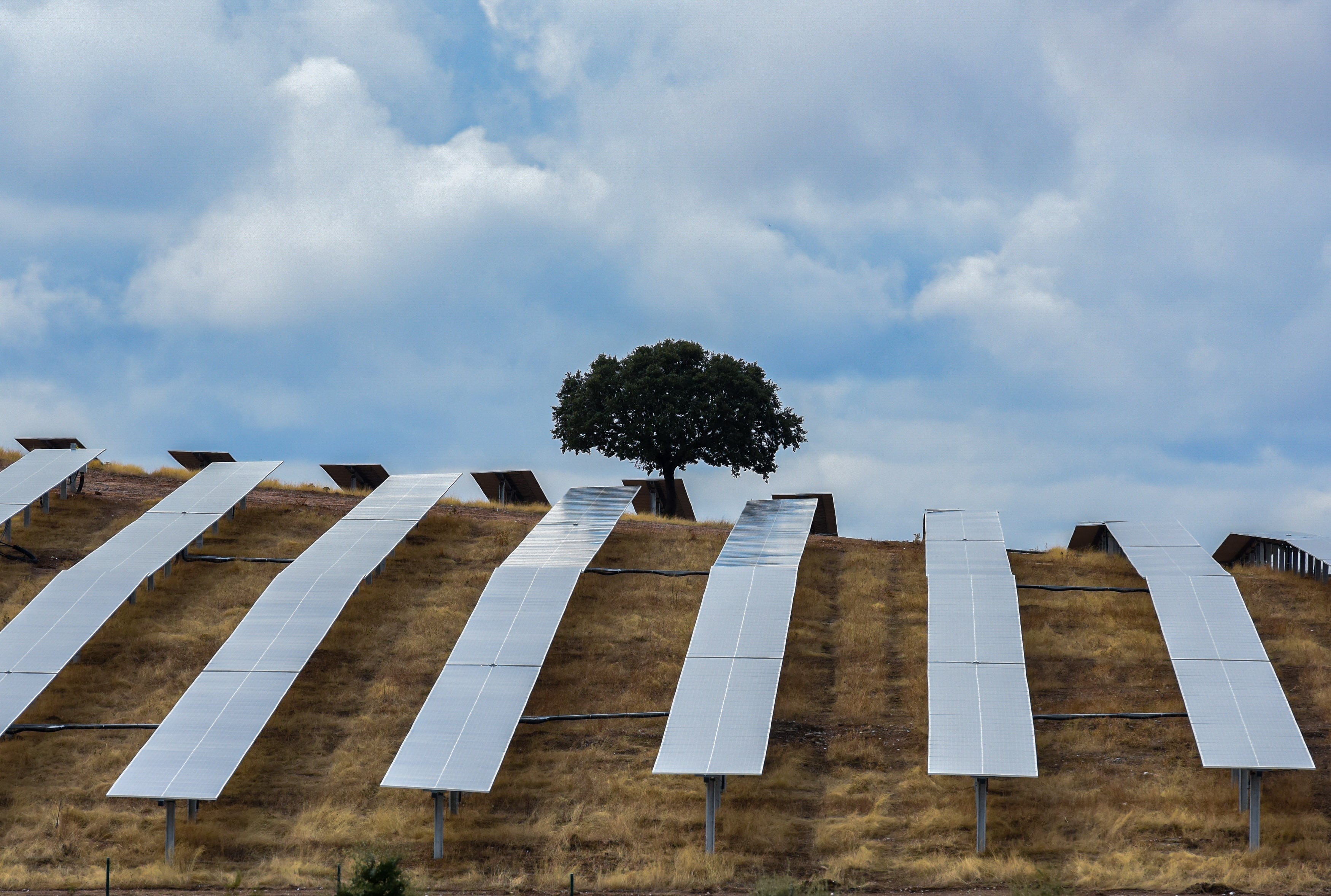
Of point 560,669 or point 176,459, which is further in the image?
point 176,459

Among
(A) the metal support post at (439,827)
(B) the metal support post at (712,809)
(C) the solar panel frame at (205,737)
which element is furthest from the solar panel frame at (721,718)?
(C) the solar panel frame at (205,737)

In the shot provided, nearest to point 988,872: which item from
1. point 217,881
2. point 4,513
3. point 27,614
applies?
point 217,881

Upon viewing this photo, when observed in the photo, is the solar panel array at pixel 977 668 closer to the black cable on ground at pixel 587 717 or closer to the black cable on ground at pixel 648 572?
the black cable on ground at pixel 587 717

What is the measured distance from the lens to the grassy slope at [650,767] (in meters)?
23.3

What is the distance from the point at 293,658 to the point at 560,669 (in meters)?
6.63

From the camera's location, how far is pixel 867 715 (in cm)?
2898

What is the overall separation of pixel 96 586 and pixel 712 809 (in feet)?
66.3

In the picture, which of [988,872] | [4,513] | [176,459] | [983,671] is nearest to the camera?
[988,872]

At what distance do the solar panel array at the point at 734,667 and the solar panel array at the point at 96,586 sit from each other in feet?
50.6

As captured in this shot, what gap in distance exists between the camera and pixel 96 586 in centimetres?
3406

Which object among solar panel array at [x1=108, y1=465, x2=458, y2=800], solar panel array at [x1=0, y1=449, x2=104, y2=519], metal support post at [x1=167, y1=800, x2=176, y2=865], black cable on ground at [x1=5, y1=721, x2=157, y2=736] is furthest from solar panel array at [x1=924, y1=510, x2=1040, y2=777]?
solar panel array at [x1=0, y1=449, x2=104, y2=519]

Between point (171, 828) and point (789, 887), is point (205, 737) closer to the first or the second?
point (171, 828)

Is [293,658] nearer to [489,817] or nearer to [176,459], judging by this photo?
[489,817]

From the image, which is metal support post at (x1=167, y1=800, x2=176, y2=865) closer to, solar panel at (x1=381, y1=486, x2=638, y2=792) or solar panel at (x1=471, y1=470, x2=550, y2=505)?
solar panel at (x1=381, y1=486, x2=638, y2=792)
